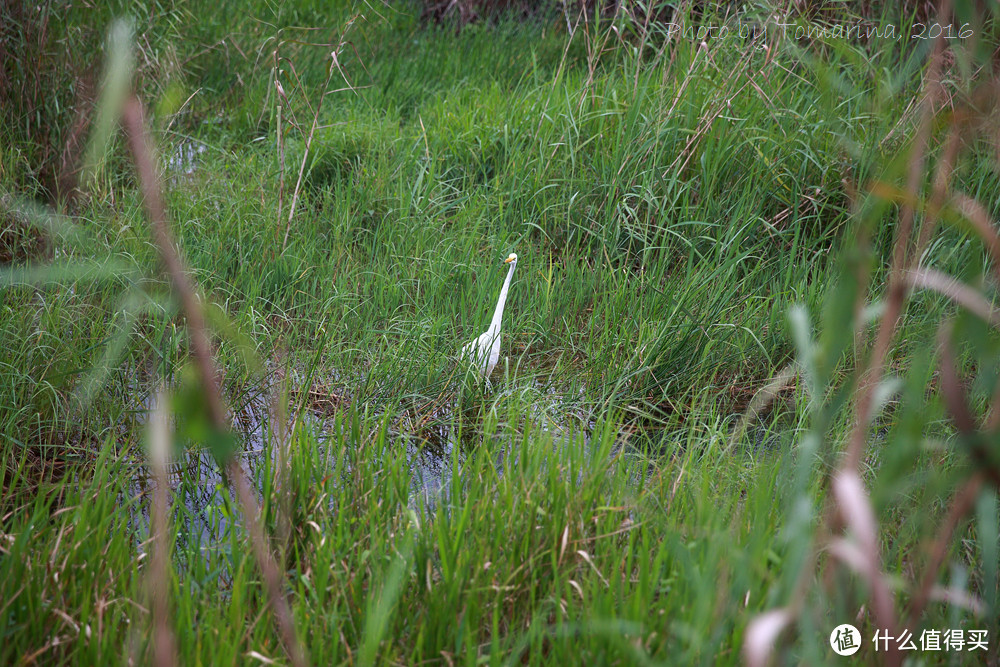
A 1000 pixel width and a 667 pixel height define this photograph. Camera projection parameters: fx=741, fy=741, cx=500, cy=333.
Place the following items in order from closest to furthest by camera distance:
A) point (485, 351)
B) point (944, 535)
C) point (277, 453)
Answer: point (944, 535), point (277, 453), point (485, 351)

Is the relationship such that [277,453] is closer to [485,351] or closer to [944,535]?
[485,351]

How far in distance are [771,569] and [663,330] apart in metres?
1.28

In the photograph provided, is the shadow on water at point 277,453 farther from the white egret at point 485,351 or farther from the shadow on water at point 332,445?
the white egret at point 485,351

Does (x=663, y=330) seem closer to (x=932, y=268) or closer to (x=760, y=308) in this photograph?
(x=760, y=308)

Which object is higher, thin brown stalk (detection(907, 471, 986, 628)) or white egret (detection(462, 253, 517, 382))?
thin brown stalk (detection(907, 471, 986, 628))

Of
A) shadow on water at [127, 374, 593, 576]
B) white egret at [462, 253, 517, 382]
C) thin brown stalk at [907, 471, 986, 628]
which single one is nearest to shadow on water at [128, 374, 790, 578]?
shadow on water at [127, 374, 593, 576]

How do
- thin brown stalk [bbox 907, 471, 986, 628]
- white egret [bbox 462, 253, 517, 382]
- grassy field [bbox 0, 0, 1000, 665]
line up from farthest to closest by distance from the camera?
white egret [bbox 462, 253, 517, 382] < grassy field [bbox 0, 0, 1000, 665] < thin brown stalk [bbox 907, 471, 986, 628]

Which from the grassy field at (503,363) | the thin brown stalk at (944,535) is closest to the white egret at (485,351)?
the grassy field at (503,363)

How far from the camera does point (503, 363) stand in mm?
2934

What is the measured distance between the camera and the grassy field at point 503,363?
119cm

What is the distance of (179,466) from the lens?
2.27 meters

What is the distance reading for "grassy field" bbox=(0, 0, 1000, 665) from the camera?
1191mm

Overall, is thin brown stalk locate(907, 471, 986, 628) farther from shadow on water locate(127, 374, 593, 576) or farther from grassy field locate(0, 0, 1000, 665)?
shadow on water locate(127, 374, 593, 576)

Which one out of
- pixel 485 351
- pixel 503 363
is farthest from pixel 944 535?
pixel 503 363
